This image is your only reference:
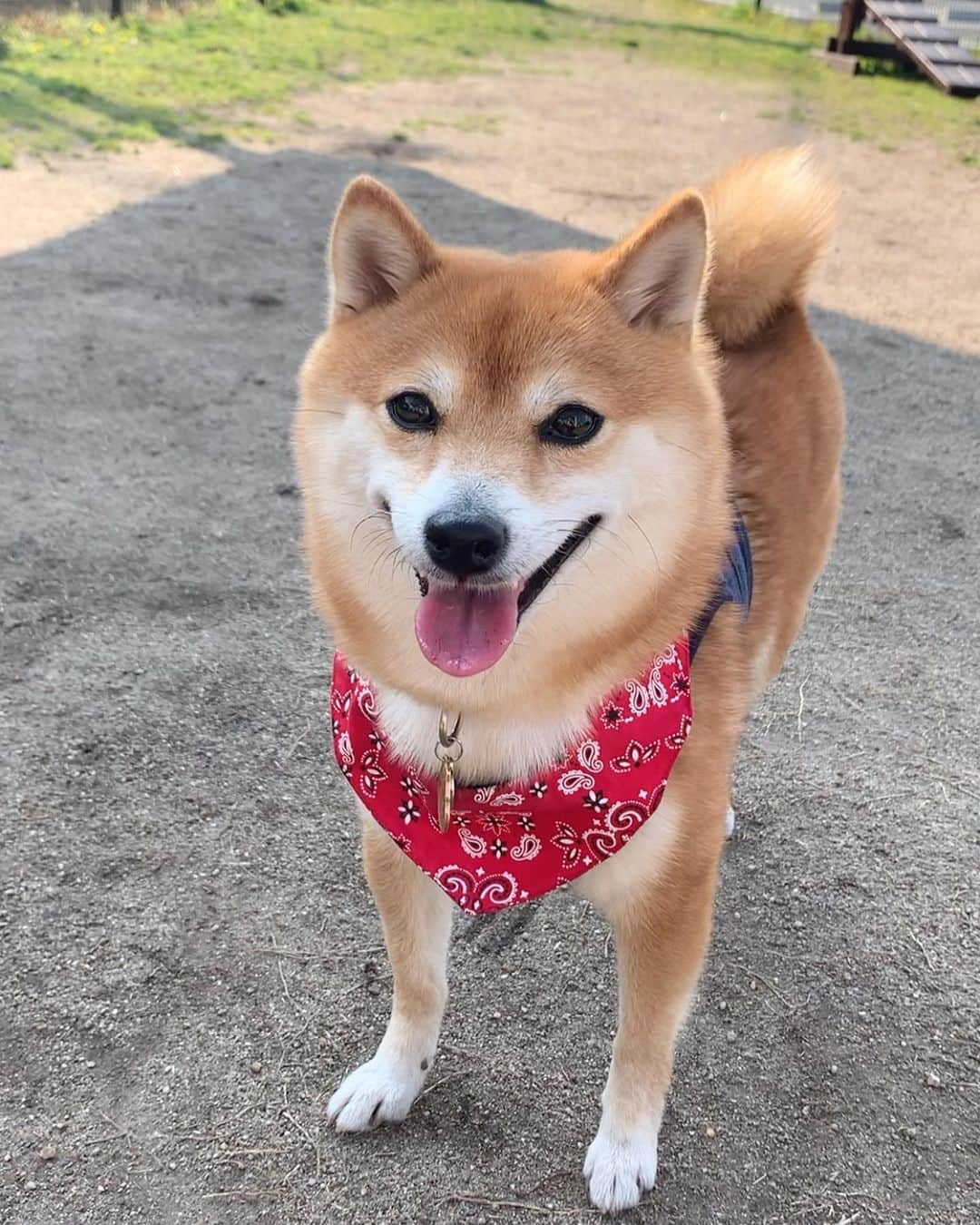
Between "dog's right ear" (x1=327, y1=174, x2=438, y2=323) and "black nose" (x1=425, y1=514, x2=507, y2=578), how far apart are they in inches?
22.8

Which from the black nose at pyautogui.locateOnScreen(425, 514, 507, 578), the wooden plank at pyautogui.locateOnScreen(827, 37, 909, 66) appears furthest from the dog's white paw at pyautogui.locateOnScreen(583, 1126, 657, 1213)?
the wooden plank at pyautogui.locateOnScreen(827, 37, 909, 66)

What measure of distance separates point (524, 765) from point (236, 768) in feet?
4.21

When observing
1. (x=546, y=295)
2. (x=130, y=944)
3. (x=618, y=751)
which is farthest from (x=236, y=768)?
(x=546, y=295)

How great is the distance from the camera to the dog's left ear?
5.85ft

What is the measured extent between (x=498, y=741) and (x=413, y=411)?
1.87 ft

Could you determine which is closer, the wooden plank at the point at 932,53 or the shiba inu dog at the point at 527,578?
the shiba inu dog at the point at 527,578

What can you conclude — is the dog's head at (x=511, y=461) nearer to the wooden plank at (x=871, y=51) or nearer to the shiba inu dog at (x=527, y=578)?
the shiba inu dog at (x=527, y=578)

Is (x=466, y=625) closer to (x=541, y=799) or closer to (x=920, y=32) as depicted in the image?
(x=541, y=799)

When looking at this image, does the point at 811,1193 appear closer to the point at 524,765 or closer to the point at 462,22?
the point at 524,765

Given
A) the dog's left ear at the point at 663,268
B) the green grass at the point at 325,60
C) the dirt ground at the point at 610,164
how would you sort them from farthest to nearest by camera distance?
the green grass at the point at 325,60, the dirt ground at the point at 610,164, the dog's left ear at the point at 663,268

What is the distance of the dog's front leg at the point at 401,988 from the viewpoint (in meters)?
2.07

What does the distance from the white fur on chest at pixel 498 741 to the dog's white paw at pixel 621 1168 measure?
0.76 meters

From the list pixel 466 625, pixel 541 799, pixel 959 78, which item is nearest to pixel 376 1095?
pixel 541 799

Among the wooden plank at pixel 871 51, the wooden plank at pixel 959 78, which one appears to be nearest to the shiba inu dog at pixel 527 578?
the wooden plank at pixel 959 78
